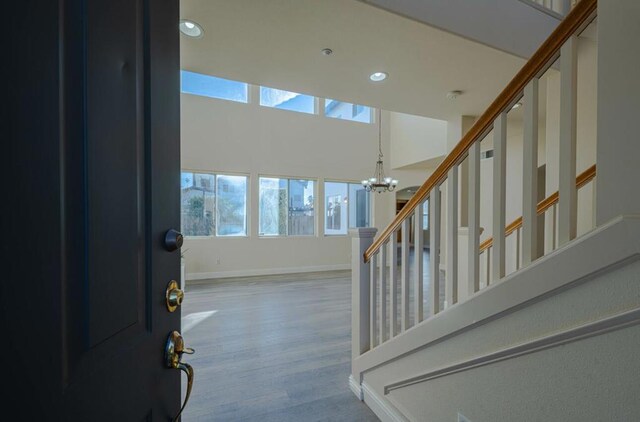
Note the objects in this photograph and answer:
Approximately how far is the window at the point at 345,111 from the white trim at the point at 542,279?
6.48m

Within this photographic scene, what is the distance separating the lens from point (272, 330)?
322 cm

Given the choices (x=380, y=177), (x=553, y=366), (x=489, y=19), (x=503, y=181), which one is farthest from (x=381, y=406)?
(x=380, y=177)

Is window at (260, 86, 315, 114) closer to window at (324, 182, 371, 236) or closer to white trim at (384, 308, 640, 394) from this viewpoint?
window at (324, 182, 371, 236)

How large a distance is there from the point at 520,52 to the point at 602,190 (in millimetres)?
2588

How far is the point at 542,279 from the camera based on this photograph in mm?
952

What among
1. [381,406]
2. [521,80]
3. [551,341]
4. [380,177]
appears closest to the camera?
[551,341]

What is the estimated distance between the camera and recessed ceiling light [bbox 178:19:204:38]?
242cm

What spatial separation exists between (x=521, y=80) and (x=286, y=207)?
589cm

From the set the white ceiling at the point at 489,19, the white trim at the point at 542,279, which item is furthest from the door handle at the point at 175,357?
the white ceiling at the point at 489,19

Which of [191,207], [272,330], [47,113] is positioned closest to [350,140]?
[191,207]

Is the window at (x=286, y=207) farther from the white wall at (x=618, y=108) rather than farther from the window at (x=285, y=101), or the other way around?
the white wall at (x=618, y=108)

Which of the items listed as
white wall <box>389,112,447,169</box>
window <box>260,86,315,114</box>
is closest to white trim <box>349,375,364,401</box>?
white wall <box>389,112,447,169</box>

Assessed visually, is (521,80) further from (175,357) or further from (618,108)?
(175,357)

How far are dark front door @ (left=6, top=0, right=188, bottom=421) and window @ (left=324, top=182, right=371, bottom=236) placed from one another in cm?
644
